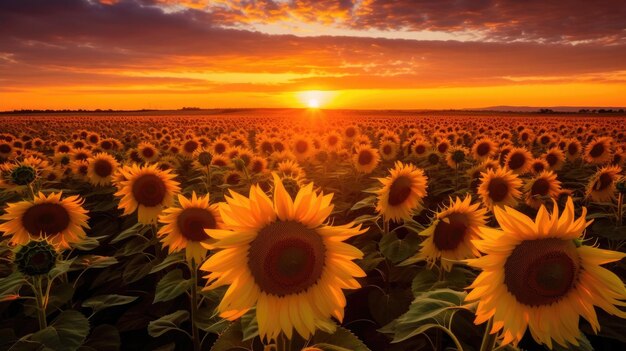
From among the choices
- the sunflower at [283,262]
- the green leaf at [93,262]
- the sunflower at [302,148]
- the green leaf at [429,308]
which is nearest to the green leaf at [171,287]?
the green leaf at [93,262]

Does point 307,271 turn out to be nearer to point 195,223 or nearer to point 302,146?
point 195,223

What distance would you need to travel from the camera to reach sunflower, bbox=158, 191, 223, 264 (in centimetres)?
396

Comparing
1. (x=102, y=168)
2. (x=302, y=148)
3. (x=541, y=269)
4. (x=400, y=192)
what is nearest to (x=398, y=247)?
(x=400, y=192)

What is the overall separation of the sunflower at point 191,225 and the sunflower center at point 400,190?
7.68ft

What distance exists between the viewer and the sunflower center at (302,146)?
1287 centimetres

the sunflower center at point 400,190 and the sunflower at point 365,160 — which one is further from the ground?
the sunflower center at point 400,190

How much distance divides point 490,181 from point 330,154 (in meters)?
6.95

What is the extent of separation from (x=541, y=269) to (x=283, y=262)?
49.7 inches

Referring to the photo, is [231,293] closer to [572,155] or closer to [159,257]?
[159,257]

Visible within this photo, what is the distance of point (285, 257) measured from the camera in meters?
2.05

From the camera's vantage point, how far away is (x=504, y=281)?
79.2 inches

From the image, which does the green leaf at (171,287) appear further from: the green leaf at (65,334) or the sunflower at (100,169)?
the sunflower at (100,169)

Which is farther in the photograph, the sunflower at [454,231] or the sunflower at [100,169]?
the sunflower at [100,169]

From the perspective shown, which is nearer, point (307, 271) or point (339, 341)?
point (307, 271)
